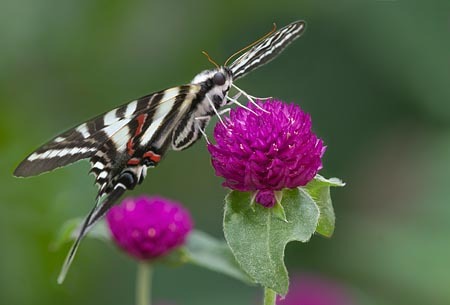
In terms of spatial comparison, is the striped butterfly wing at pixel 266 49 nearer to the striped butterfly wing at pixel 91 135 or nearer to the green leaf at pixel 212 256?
the striped butterfly wing at pixel 91 135

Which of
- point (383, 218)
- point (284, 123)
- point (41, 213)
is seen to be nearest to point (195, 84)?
point (284, 123)

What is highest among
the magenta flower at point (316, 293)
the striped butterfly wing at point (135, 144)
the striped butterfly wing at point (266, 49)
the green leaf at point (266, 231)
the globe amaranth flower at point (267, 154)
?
the striped butterfly wing at point (266, 49)

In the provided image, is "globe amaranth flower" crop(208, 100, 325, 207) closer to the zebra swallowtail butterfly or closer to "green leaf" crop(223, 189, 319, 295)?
"green leaf" crop(223, 189, 319, 295)

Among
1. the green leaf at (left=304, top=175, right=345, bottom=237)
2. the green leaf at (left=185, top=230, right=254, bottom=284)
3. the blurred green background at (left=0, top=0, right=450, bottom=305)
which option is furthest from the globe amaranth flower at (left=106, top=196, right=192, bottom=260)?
the blurred green background at (left=0, top=0, right=450, bottom=305)

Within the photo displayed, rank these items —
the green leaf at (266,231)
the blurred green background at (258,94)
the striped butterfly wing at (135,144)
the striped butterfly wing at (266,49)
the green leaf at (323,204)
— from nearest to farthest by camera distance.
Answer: the green leaf at (266,231)
the green leaf at (323,204)
the striped butterfly wing at (135,144)
the striped butterfly wing at (266,49)
the blurred green background at (258,94)

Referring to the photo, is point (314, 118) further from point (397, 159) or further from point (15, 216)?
point (15, 216)

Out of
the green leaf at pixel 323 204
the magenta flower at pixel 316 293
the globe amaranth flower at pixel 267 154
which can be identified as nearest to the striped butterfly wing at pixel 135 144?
the globe amaranth flower at pixel 267 154

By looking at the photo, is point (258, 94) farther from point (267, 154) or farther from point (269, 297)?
point (269, 297)
